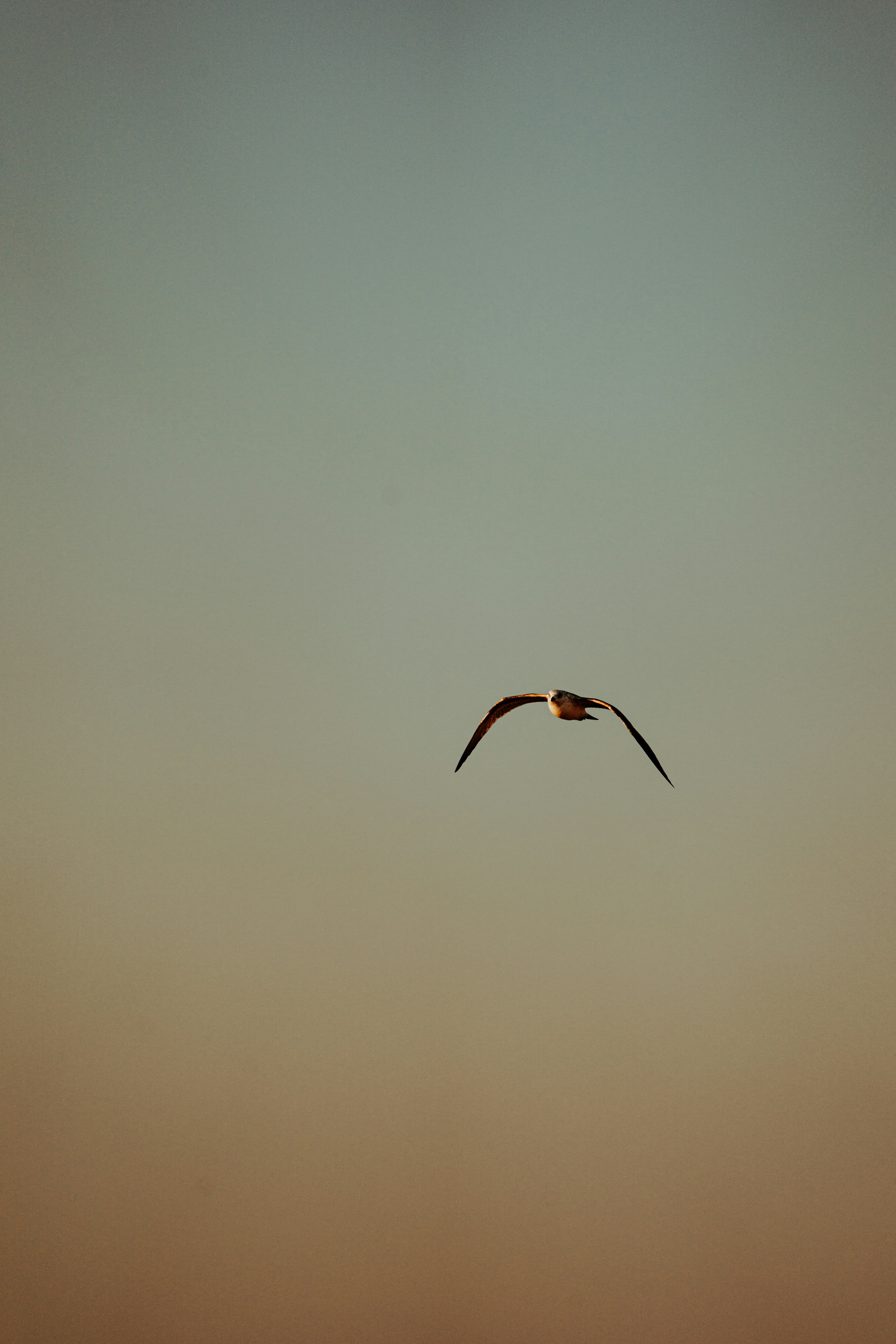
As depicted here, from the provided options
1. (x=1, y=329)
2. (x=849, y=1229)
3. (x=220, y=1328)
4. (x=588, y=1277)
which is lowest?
(x=220, y=1328)

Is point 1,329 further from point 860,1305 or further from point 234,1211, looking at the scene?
point 860,1305

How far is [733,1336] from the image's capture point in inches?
95.0

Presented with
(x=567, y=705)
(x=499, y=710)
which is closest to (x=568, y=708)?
(x=567, y=705)

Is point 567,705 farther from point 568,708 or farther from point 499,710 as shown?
point 499,710

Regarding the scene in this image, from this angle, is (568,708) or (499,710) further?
(499,710)

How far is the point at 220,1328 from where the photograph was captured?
246 centimetres

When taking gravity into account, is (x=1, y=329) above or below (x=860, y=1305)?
above

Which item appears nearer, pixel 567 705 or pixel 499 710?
pixel 567 705

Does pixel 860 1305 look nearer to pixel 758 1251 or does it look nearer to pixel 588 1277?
pixel 758 1251

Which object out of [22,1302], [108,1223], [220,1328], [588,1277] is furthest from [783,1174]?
[22,1302]

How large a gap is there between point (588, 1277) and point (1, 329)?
3235 millimetres

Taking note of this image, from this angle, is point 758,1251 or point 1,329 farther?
point 1,329

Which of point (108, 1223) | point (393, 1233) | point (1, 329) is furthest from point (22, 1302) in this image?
point (1, 329)

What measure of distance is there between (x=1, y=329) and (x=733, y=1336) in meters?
3.57
